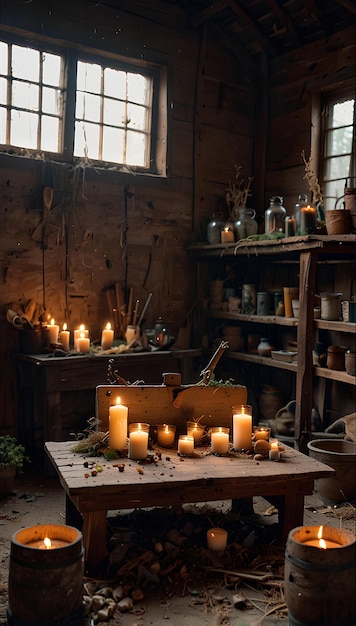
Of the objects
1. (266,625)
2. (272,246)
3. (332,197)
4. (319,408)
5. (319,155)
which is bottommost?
(266,625)

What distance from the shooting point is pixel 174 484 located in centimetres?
326

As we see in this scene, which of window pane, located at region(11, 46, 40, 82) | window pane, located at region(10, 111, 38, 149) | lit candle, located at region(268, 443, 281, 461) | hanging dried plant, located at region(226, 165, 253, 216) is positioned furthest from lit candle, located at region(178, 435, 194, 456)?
window pane, located at region(11, 46, 40, 82)

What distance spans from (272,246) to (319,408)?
161cm

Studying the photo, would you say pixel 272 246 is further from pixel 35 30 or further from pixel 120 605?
pixel 120 605

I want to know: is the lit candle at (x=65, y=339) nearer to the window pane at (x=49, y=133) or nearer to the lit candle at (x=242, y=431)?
the window pane at (x=49, y=133)

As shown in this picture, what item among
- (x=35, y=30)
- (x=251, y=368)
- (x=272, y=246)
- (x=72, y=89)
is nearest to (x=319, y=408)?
(x=251, y=368)

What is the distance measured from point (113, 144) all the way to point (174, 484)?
3.92 m

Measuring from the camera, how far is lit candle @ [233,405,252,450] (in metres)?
3.81

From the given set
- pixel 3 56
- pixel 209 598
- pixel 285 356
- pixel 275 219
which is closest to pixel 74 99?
pixel 3 56

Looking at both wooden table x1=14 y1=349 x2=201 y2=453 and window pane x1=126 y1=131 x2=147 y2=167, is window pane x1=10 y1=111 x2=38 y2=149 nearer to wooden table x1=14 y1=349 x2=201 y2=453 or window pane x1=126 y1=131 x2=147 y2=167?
window pane x1=126 y1=131 x2=147 y2=167

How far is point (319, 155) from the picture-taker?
20.2 ft

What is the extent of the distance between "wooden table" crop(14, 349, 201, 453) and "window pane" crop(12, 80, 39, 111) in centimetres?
224

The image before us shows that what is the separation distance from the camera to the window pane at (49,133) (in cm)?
579

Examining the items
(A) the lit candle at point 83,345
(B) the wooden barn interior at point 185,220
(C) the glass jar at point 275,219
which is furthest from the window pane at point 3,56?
(C) the glass jar at point 275,219
